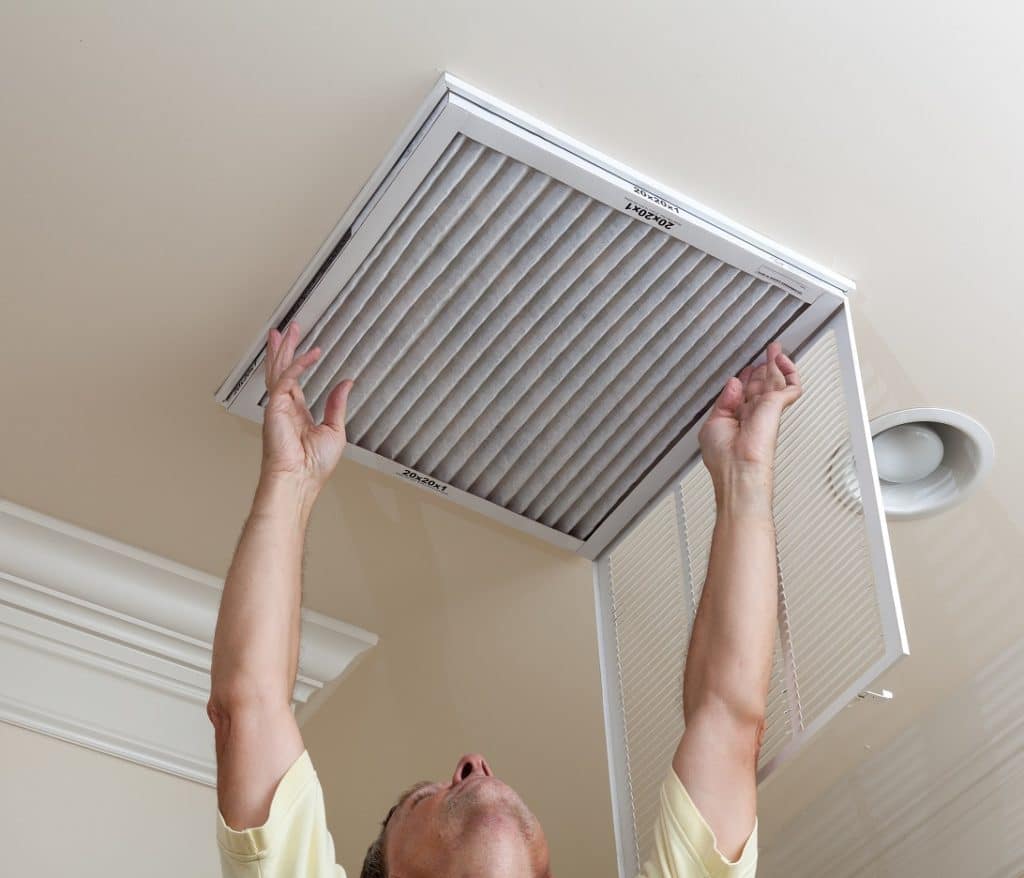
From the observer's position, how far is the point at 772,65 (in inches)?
56.7

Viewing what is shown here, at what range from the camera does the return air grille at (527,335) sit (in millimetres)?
1546

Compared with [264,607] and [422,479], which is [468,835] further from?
[422,479]

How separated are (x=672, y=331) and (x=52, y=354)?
77 cm

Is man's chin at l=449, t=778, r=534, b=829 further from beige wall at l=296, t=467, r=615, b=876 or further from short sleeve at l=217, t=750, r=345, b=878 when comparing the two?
beige wall at l=296, t=467, r=615, b=876

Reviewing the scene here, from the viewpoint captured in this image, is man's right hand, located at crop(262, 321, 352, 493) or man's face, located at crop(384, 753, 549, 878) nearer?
man's face, located at crop(384, 753, 549, 878)

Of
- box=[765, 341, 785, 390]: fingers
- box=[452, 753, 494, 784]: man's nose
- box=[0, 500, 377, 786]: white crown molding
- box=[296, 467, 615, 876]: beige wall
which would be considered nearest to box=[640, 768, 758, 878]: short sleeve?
box=[452, 753, 494, 784]: man's nose

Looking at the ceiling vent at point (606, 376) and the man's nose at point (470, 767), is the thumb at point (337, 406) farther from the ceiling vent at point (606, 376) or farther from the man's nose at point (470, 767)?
the man's nose at point (470, 767)

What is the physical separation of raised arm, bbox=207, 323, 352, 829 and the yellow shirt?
19 mm

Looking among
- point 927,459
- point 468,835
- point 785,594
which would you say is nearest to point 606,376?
point 785,594

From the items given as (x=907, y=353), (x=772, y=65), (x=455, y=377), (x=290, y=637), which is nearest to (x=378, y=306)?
(x=455, y=377)

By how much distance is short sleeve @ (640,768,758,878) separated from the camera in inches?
54.2

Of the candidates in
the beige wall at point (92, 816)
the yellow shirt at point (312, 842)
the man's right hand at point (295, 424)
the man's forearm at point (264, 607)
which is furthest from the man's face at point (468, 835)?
the beige wall at point (92, 816)

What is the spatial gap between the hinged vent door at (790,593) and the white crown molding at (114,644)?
50 centimetres

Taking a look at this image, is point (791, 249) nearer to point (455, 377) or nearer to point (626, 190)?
point (626, 190)
